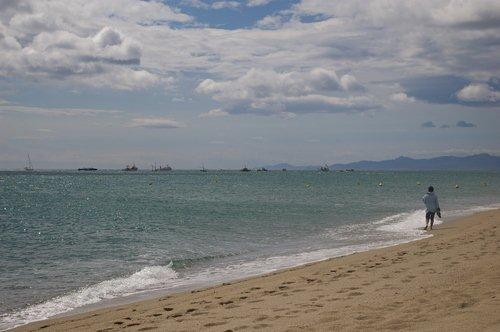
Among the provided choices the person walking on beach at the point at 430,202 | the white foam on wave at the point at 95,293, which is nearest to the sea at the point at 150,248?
the white foam on wave at the point at 95,293

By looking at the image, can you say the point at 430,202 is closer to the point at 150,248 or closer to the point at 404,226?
the point at 404,226

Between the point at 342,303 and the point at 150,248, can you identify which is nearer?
the point at 342,303

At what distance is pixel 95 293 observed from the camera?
1273 centimetres

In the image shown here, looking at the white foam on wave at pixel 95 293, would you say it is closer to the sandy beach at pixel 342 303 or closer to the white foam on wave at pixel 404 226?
the sandy beach at pixel 342 303

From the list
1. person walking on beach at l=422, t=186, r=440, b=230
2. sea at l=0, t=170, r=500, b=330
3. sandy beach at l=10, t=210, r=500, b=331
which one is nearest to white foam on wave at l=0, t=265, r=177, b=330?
sea at l=0, t=170, r=500, b=330

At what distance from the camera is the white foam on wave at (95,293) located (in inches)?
420

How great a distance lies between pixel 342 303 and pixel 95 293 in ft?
23.5

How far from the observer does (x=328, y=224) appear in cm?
3025

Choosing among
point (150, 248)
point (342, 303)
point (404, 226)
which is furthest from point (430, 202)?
point (342, 303)

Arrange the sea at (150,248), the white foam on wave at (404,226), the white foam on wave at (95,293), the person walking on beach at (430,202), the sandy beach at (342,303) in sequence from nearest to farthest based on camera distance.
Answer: the sandy beach at (342,303) → the white foam on wave at (95,293) → the sea at (150,248) → the person walking on beach at (430,202) → the white foam on wave at (404,226)

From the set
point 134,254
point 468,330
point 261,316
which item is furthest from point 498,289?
point 134,254

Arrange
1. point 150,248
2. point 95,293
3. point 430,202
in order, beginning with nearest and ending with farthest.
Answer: point 95,293 < point 150,248 < point 430,202

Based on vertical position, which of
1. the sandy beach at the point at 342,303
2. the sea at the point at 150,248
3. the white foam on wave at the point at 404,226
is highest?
the sandy beach at the point at 342,303

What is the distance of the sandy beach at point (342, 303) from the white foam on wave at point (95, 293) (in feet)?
3.21
